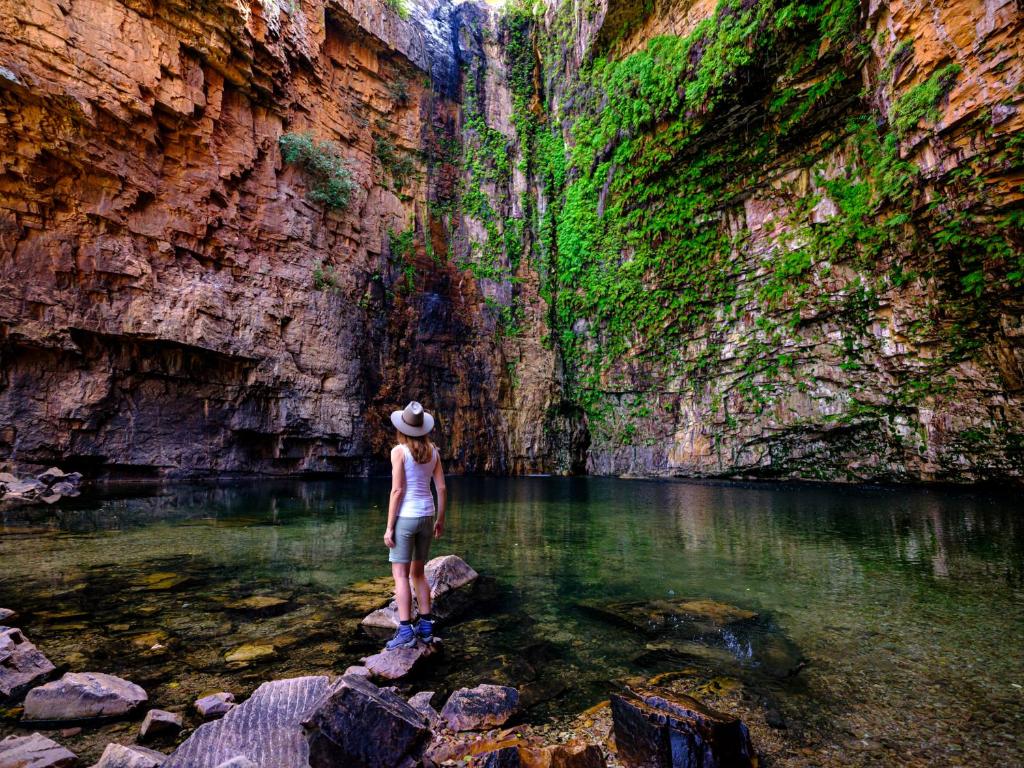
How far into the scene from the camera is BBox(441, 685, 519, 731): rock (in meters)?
2.08

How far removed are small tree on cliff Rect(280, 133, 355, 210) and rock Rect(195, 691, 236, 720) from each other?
1969 cm

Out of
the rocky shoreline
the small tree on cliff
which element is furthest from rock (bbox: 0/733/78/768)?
the small tree on cliff

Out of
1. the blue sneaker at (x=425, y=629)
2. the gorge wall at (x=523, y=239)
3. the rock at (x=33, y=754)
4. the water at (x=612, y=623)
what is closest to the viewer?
the rock at (x=33, y=754)

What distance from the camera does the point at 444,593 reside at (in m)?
3.92

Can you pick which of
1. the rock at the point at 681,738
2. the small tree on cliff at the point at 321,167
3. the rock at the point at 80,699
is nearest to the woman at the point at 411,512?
the rock at the point at 80,699

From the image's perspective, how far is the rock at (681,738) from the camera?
5.59ft

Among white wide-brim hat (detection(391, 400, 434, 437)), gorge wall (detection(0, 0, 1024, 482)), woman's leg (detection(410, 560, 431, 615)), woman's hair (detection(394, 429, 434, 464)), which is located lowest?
woman's leg (detection(410, 560, 431, 615))

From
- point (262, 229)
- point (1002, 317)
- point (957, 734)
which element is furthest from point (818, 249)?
point (262, 229)

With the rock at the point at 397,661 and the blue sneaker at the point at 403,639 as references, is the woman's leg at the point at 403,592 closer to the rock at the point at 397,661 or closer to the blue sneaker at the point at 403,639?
the blue sneaker at the point at 403,639

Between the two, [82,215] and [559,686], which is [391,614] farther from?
[82,215]

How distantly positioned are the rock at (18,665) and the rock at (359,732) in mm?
1686

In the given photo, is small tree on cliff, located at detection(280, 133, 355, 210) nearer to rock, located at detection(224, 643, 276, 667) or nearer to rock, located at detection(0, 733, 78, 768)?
rock, located at detection(224, 643, 276, 667)

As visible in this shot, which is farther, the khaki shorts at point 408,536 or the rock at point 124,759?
the khaki shorts at point 408,536

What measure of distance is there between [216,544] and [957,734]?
680 centimetres
